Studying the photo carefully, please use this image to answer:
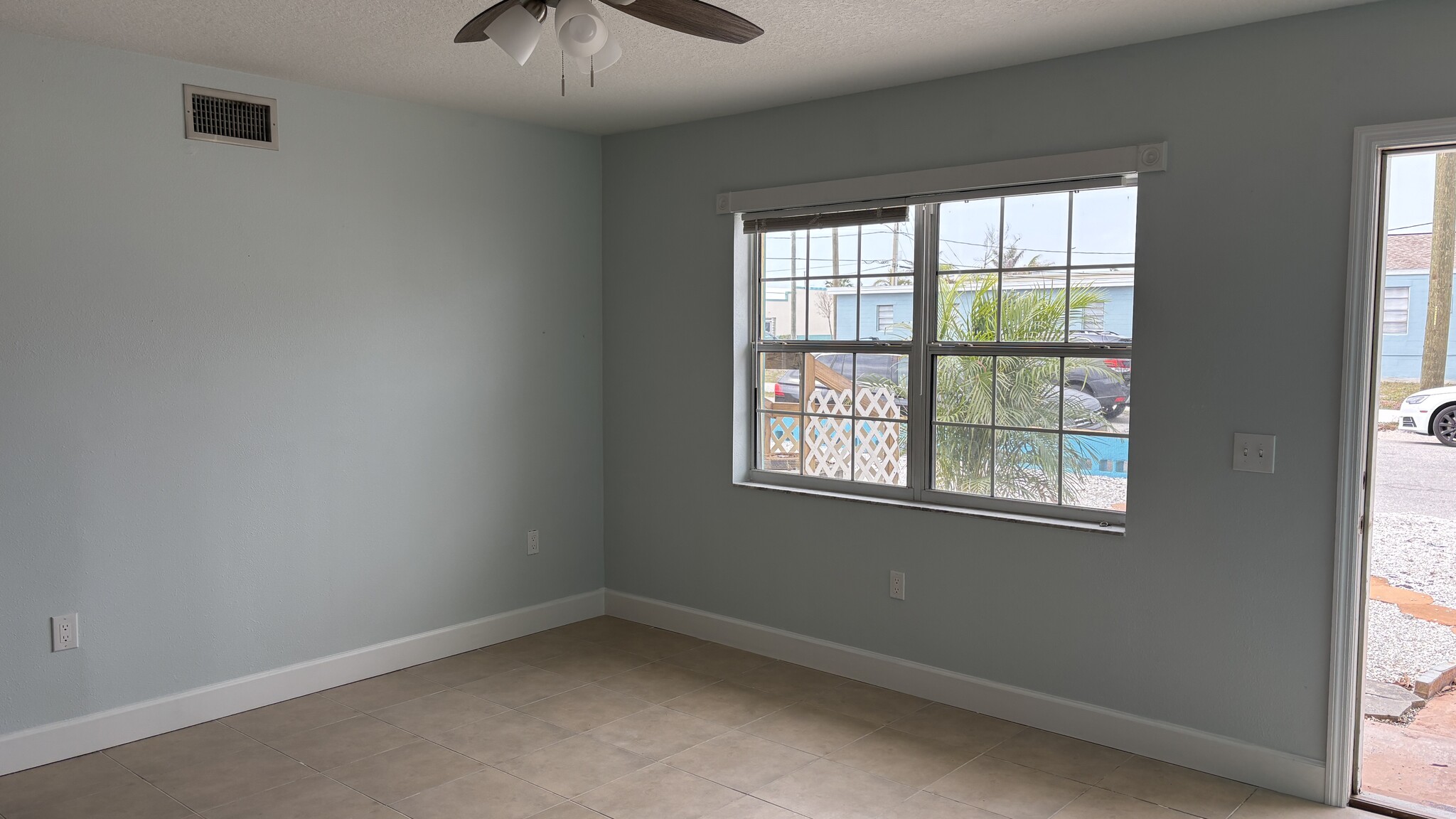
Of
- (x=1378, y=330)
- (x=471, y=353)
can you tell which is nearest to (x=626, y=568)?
(x=471, y=353)

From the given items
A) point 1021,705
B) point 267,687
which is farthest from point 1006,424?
point 267,687

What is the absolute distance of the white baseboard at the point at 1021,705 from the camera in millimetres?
3076

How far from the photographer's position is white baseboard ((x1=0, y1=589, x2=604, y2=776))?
3271 mm

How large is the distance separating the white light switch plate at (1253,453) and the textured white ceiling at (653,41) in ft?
4.22

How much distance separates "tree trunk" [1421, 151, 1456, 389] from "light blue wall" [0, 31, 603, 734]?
11.4ft

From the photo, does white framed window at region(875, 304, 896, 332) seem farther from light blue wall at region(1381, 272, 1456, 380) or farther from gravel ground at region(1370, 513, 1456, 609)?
gravel ground at region(1370, 513, 1456, 609)

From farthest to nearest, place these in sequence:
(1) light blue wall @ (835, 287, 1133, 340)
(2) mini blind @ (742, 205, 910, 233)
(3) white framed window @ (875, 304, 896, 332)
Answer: (3) white framed window @ (875, 304, 896, 332) → (2) mini blind @ (742, 205, 910, 233) → (1) light blue wall @ (835, 287, 1133, 340)

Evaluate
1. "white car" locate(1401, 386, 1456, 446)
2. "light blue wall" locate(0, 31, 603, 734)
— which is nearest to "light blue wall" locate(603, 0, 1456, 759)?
"white car" locate(1401, 386, 1456, 446)

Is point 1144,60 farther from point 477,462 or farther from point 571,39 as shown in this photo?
point 477,462

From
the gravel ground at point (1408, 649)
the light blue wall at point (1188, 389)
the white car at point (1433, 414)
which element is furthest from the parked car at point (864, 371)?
the gravel ground at point (1408, 649)

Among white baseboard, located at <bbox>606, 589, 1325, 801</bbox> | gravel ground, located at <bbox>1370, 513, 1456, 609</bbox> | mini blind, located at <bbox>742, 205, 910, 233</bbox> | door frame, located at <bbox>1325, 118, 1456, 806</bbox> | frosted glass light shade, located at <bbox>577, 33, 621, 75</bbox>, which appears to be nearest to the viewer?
frosted glass light shade, located at <bbox>577, 33, 621, 75</bbox>

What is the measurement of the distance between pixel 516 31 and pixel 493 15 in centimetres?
7

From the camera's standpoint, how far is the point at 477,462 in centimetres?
453

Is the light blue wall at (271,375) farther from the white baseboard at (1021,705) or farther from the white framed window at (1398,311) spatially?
the white framed window at (1398,311)
